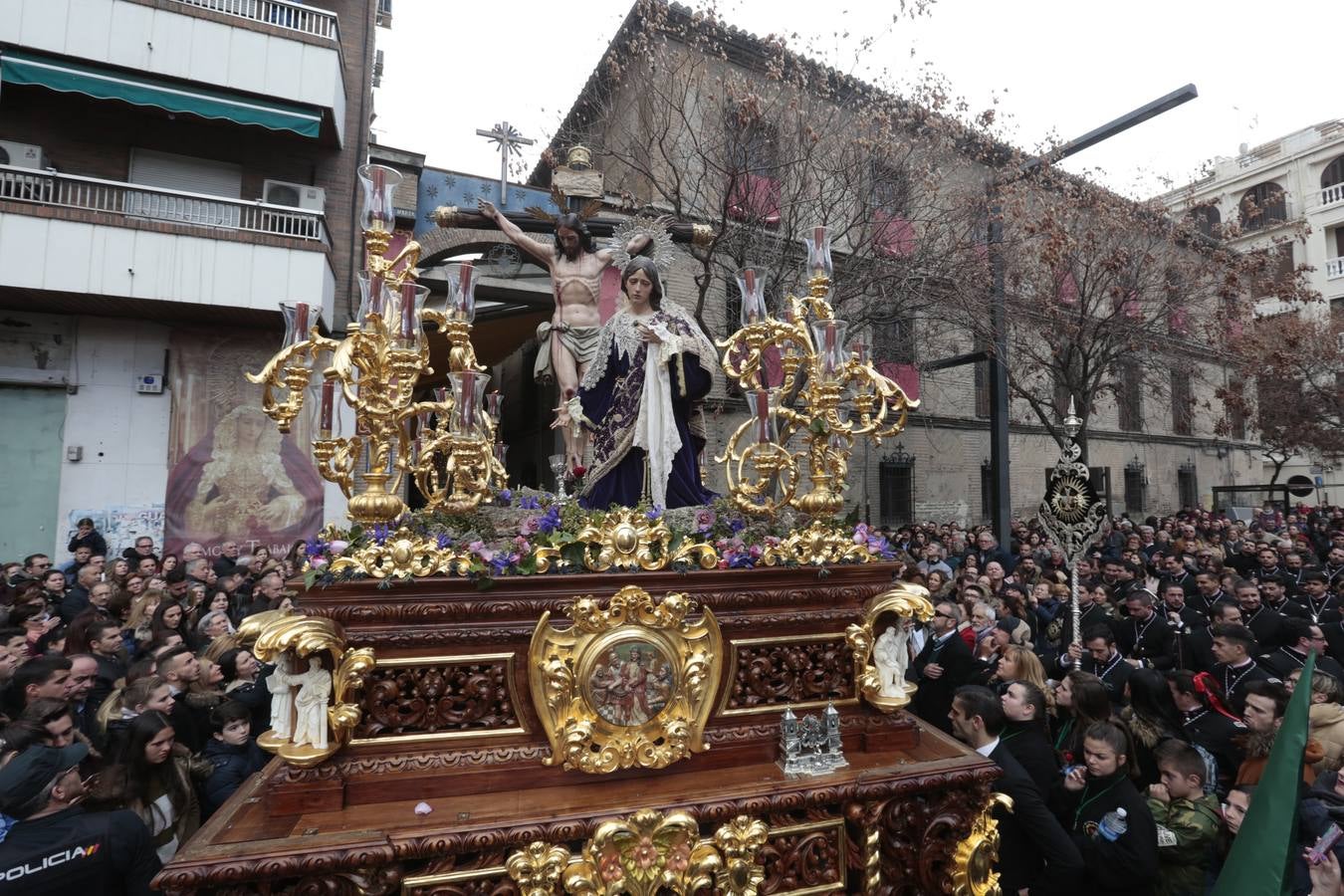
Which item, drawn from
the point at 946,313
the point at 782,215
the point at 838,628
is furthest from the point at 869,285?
the point at 838,628

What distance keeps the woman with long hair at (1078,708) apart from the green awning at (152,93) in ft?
41.6

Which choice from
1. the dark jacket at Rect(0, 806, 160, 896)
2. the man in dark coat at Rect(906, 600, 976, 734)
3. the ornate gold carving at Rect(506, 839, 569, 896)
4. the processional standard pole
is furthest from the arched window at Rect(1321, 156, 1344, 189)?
the dark jacket at Rect(0, 806, 160, 896)

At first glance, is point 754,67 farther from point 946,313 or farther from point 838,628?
point 838,628

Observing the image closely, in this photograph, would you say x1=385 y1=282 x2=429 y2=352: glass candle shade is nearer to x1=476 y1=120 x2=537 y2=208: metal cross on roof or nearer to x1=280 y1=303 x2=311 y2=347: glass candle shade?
x1=280 y1=303 x2=311 y2=347: glass candle shade

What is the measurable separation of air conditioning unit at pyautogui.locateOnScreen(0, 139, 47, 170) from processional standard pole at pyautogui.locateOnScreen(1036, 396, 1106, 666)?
560 inches

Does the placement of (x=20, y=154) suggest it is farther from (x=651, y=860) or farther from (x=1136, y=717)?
(x=1136, y=717)

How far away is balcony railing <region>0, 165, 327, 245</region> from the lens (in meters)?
10.4

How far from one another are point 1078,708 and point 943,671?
1.37 meters

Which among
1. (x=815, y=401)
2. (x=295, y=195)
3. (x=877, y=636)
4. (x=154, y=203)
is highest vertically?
(x=295, y=195)

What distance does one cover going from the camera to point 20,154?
1100 cm

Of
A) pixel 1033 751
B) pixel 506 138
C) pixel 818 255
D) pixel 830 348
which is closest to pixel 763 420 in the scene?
pixel 830 348

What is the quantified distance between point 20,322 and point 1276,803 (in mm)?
14779

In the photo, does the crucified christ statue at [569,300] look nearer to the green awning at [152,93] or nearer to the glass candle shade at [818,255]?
the glass candle shade at [818,255]

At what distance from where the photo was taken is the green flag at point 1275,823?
4.27 feet
